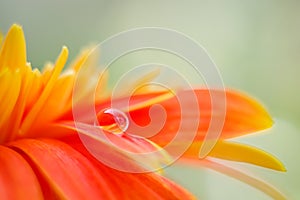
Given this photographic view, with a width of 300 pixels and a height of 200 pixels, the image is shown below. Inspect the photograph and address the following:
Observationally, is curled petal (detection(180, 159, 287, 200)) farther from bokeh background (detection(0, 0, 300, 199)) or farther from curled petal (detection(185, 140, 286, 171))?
bokeh background (detection(0, 0, 300, 199))

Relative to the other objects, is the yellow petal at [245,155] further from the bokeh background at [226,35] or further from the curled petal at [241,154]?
the bokeh background at [226,35]

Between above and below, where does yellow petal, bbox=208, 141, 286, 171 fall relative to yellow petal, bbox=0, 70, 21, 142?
above

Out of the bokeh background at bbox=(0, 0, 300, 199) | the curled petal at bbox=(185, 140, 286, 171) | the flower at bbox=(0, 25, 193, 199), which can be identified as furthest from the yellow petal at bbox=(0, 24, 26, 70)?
the bokeh background at bbox=(0, 0, 300, 199)

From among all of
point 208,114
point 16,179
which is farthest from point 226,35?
point 16,179

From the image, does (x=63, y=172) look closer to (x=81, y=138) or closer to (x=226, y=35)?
(x=81, y=138)

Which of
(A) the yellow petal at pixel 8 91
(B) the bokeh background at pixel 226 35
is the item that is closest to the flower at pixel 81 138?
(A) the yellow petal at pixel 8 91

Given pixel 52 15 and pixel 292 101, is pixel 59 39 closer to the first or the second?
pixel 52 15
